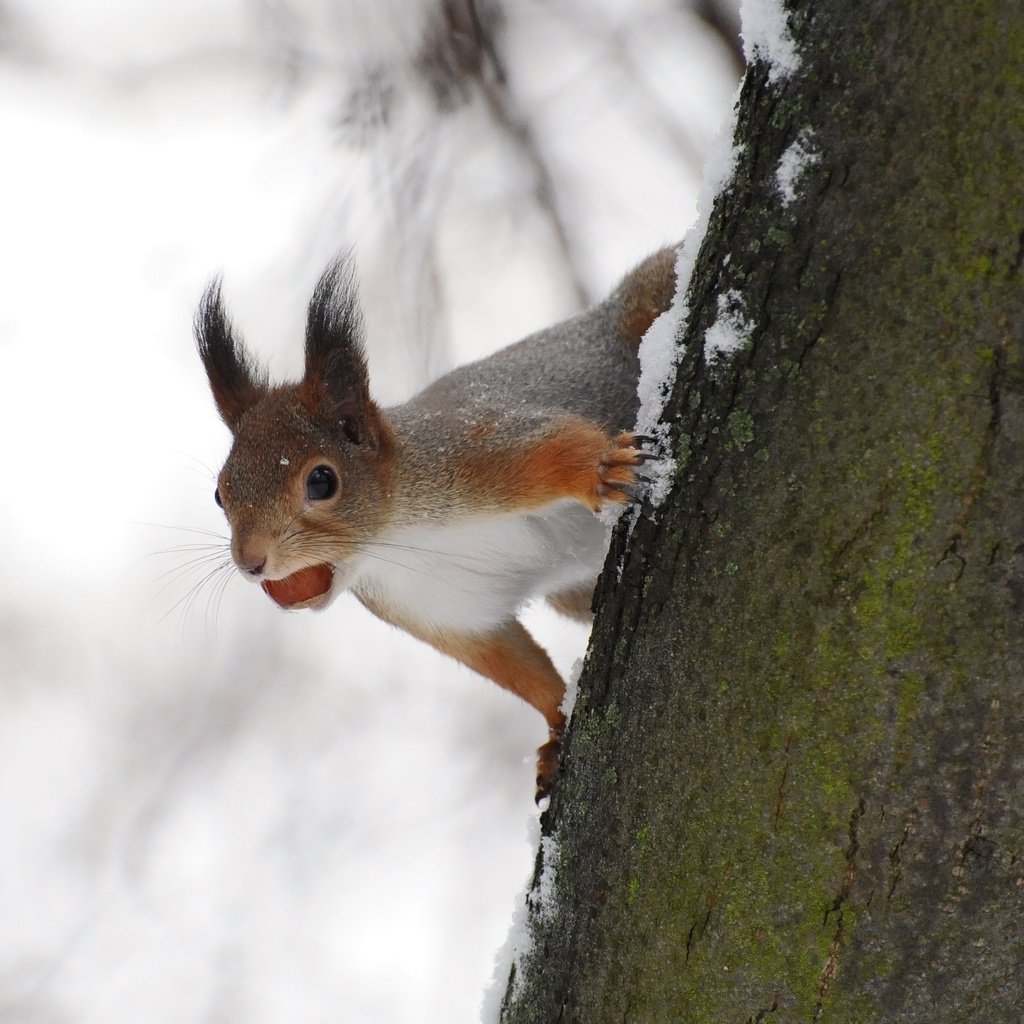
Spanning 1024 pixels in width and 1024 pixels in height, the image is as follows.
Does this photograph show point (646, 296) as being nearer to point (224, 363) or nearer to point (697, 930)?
point (224, 363)

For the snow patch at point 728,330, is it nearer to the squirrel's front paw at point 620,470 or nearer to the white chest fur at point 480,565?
the squirrel's front paw at point 620,470

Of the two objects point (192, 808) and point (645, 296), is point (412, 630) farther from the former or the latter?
point (192, 808)

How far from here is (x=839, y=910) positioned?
1.21 m

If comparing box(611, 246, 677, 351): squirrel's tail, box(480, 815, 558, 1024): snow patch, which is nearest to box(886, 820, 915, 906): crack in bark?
box(480, 815, 558, 1024): snow patch

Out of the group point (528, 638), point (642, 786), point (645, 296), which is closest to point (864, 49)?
point (642, 786)

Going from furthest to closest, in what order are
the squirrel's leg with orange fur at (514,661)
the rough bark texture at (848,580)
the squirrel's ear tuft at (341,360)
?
1. the squirrel's leg with orange fur at (514,661)
2. the squirrel's ear tuft at (341,360)
3. the rough bark texture at (848,580)

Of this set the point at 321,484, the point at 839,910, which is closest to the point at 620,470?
the point at 839,910

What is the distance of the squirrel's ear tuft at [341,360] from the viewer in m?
2.57

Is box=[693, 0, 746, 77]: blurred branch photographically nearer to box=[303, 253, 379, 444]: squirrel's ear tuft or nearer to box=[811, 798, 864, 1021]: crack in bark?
box=[303, 253, 379, 444]: squirrel's ear tuft

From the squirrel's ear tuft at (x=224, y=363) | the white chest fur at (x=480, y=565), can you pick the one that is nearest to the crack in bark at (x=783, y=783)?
the white chest fur at (x=480, y=565)

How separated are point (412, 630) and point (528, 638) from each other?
0.31 m

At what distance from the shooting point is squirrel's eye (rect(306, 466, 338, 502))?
250cm

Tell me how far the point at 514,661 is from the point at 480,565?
281mm

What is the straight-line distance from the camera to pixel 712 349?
1.34 meters
